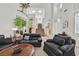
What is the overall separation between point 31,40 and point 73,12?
2242 millimetres

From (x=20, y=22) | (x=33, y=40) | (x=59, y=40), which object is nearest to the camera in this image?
(x=20, y=22)

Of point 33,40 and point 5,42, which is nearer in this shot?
point 5,42

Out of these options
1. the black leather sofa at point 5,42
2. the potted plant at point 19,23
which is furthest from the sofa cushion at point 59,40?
the black leather sofa at point 5,42

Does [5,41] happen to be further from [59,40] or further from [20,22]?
[59,40]

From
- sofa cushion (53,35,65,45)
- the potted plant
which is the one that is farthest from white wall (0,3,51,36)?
sofa cushion (53,35,65,45)

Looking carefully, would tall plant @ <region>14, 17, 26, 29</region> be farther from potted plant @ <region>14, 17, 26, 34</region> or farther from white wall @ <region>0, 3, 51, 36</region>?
white wall @ <region>0, 3, 51, 36</region>

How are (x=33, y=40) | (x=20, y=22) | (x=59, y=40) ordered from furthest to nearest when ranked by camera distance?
(x=59, y=40) → (x=33, y=40) → (x=20, y=22)

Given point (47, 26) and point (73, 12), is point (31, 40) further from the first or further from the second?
point (73, 12)

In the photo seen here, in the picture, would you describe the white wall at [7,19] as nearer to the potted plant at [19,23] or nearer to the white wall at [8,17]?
the white wall at [8,17]

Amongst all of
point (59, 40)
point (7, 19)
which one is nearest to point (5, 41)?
point (7, 19)

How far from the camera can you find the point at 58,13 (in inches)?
151

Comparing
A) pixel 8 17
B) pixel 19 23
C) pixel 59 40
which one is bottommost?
pixel 59 40

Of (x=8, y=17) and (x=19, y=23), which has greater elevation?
(x=8, y=17)

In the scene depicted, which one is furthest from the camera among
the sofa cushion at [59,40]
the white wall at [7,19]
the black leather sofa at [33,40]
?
the sofa cushion at [59,40]
